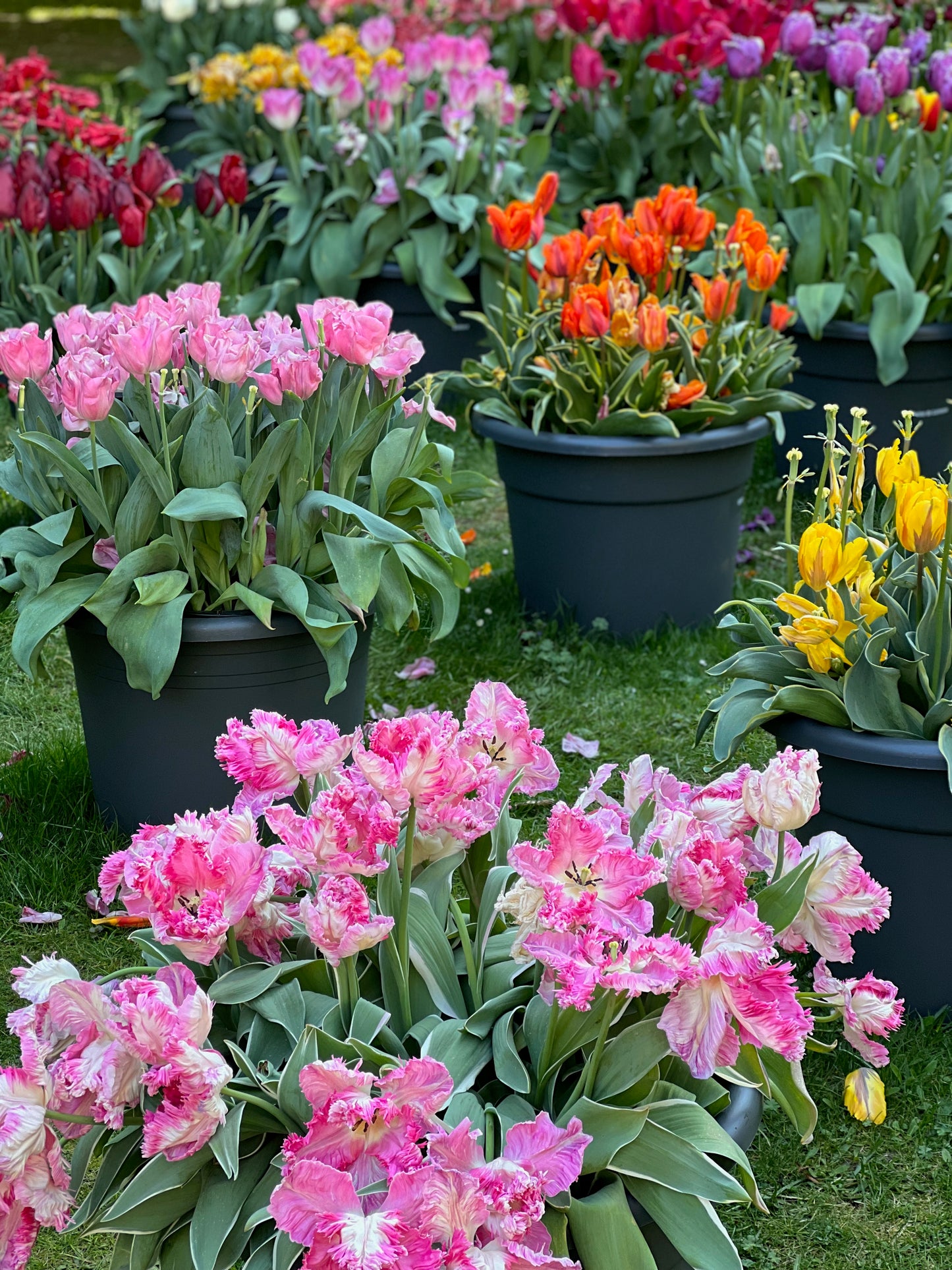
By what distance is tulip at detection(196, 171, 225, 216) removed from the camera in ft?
11.8

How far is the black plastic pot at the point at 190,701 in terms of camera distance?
2.28 m

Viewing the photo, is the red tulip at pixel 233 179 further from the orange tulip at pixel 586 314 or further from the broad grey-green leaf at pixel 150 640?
the broad grey-green leaf at pixel 150 640

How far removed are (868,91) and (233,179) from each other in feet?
5.70

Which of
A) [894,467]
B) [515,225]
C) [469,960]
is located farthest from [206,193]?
[469,960]

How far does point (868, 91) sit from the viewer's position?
12.7 feet

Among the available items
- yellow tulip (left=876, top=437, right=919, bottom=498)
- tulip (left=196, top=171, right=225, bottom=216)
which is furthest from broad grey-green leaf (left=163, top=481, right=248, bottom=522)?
tulip (left=196, top=171, right=225, bottom=216)

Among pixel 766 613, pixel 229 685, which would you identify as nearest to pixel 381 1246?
pixel 229 685

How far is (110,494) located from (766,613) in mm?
1089

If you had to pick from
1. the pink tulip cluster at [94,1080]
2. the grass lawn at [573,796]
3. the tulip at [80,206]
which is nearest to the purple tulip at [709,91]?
the grass lawn at [573,796]

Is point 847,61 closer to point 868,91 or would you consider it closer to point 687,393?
point 868,91

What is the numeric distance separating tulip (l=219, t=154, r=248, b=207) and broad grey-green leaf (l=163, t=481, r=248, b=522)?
60.5 inches

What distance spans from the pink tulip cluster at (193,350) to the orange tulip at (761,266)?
100 cm

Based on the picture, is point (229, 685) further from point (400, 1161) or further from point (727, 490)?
point (727, 490)

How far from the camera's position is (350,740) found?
1436 millimetres
